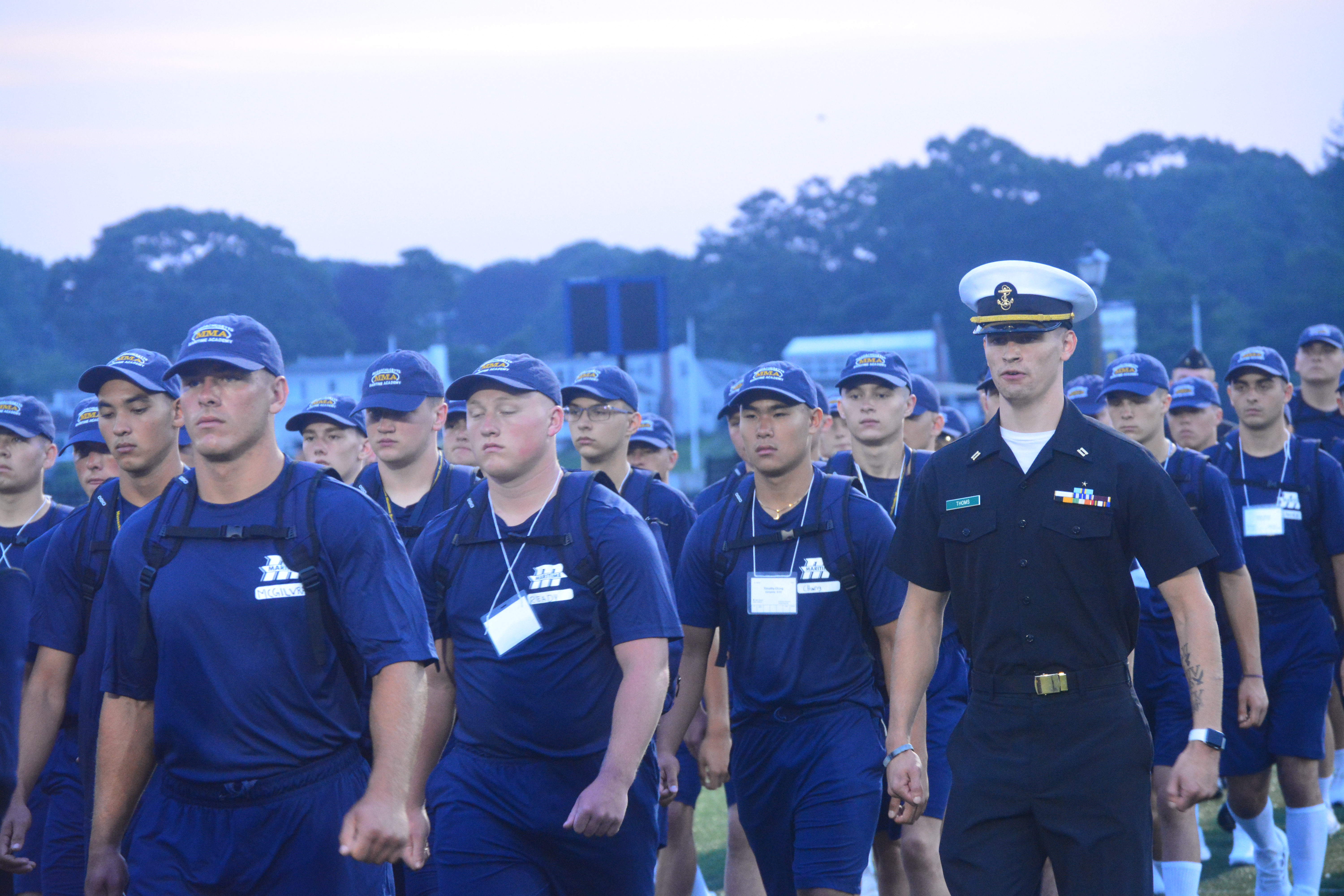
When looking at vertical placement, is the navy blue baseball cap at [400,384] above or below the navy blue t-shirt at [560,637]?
above

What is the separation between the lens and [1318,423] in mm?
10828

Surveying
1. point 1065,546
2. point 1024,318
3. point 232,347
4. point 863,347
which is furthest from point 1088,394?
point 863,347

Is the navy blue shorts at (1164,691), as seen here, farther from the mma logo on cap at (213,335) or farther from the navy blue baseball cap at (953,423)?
the mma logo on cap at (213,335)

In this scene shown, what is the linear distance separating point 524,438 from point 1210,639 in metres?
2.45

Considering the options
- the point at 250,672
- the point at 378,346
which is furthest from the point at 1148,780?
the point at 378,346

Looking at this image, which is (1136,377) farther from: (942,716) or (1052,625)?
(1052,625)

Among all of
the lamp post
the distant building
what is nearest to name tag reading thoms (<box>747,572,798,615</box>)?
the lamp post

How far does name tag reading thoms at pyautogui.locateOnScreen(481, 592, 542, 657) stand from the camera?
16.5ft

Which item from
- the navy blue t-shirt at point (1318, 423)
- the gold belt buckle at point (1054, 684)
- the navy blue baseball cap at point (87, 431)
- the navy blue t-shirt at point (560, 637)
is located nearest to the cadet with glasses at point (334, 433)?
the navy blue baseball cap at point (87, 431)

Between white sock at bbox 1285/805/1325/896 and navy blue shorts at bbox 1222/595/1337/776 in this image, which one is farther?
navy blue shorts at bbox 1222/595/1337/776

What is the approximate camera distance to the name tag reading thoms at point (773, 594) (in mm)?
5820

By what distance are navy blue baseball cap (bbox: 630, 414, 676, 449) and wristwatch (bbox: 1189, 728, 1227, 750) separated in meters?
5.40

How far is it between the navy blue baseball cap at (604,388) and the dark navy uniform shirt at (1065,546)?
10.2 feet

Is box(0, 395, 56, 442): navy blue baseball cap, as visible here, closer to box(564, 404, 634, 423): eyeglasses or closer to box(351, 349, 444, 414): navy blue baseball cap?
box(351, 349, 444, 414): navy blue baseball cap
